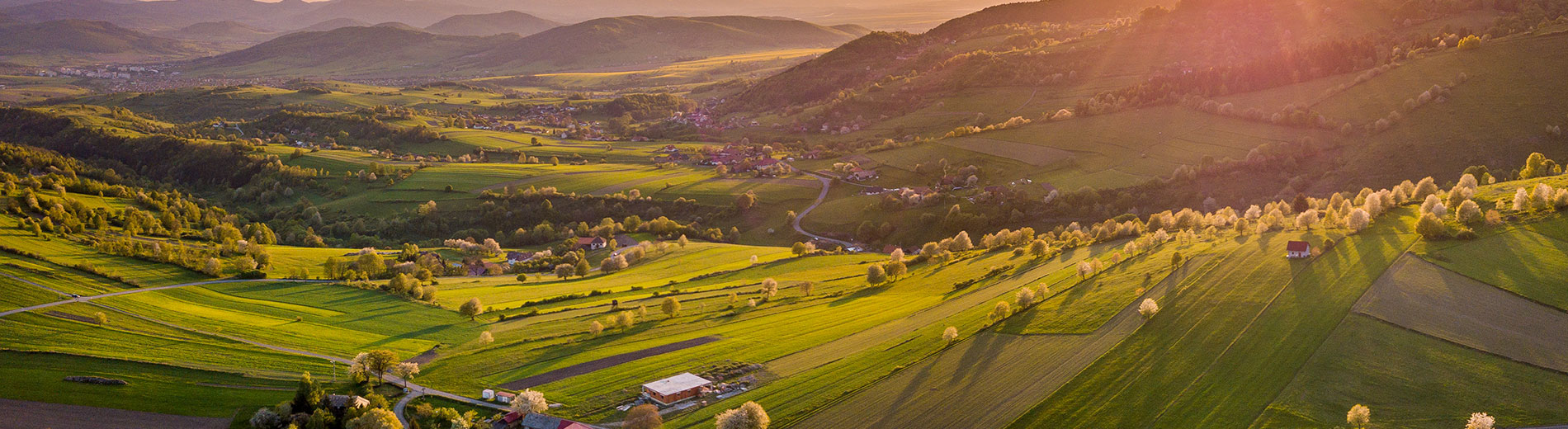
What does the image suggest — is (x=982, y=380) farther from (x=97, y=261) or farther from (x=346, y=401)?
(x=97, y=261)

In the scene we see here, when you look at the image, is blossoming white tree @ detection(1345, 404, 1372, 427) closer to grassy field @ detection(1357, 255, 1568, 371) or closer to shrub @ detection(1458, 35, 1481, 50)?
grassy field @ detection(1357, 255, 1568, 371)

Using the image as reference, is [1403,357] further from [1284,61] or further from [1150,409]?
[1284,61]

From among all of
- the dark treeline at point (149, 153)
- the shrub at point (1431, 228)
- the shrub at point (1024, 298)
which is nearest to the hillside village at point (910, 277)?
the shrub at point (1431, 228)

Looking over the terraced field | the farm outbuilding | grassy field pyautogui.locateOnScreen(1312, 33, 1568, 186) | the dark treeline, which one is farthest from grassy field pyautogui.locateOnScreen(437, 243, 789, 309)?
A: the dark treeline

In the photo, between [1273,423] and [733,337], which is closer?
[1273,423]

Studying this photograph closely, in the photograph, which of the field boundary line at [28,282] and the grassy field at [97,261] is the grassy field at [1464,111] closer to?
the grassy field at [97,261]

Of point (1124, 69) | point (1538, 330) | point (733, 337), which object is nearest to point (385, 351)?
point (733, 337)
